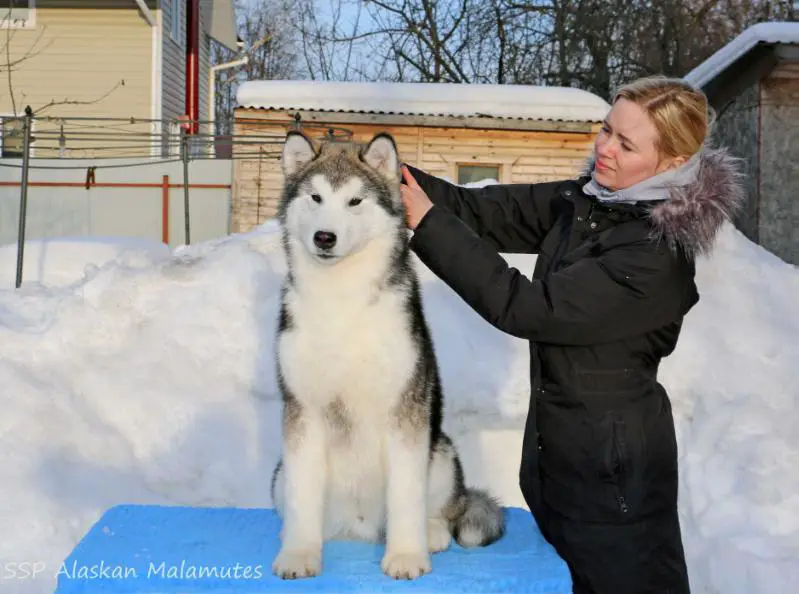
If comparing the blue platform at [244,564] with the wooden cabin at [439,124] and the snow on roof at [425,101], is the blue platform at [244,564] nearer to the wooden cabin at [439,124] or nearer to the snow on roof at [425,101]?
the wooden cabin at [439,124]

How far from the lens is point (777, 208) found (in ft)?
42.4

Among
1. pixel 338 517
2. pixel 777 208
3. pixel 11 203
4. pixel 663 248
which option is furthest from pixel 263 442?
pixel 11 203

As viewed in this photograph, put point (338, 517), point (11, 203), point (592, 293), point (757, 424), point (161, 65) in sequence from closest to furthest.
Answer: point (592, 293) → point (338, 517) → point (757, 424) → point (11, 203) → point (161, 65)

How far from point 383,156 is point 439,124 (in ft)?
40.2

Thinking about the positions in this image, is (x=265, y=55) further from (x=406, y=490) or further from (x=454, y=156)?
(x=406, y=490)

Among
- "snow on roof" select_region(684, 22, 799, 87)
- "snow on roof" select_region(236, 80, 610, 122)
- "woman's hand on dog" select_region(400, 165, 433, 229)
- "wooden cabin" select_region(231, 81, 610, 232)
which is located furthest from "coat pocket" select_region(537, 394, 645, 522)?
"snow on roof" select_region(236, 80, 610, 122)

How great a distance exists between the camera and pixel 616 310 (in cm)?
263

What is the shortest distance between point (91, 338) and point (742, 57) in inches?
433

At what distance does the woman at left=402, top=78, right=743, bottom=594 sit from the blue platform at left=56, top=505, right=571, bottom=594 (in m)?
0.24

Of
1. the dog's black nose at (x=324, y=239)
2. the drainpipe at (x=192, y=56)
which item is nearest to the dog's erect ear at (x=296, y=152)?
the dog's black nose at (x=324, y=239)

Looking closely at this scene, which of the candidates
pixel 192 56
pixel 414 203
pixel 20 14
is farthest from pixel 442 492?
pixel 192 56

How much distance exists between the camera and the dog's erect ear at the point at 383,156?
2896 millimetres

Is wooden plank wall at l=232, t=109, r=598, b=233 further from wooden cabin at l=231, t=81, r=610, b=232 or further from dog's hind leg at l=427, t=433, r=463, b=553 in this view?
dog's hind leg at l=427, t=433, r=463, b=553

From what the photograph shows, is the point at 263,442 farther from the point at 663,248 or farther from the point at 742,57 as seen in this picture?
the point at 742,57
